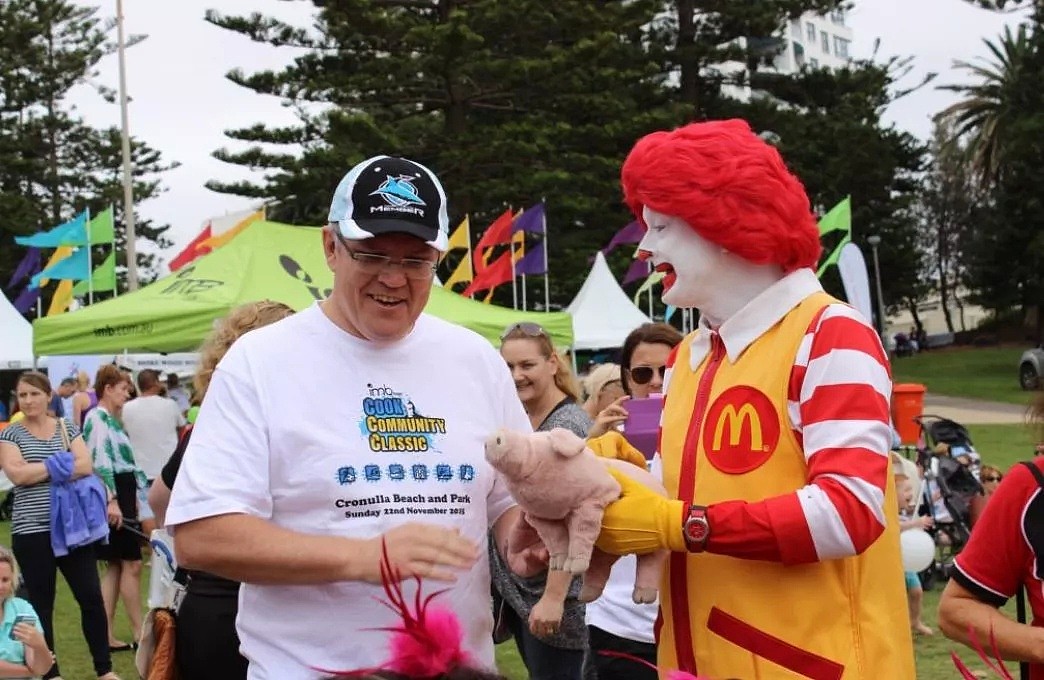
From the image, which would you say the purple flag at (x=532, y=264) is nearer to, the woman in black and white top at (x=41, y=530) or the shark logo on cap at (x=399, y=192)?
the woman in black and white top at (x=41, y=530)

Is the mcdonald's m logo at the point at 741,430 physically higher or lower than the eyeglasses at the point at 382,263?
lower

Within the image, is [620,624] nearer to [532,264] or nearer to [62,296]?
[532,264]

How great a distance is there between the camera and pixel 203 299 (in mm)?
11094

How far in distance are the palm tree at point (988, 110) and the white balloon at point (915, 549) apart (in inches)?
1686

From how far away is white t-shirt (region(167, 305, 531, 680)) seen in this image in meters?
2.29

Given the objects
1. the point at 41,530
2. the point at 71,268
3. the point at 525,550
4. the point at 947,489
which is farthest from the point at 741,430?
the point at 71,268

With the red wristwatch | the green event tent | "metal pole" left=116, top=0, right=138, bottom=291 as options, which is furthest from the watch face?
"metal pole" left=116, top=0, right=138, bottom=291

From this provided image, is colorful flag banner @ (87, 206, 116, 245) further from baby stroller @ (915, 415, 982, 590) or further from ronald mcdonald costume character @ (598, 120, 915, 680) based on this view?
ronald mcdonald costume character @ (598, 120, 915, 680)

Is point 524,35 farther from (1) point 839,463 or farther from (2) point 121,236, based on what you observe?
(1) point 839,463

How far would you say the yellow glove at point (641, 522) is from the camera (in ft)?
7.12

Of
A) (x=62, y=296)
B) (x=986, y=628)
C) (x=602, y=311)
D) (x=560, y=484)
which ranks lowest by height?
(x=986, y=628)

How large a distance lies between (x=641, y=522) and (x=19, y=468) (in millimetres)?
5689

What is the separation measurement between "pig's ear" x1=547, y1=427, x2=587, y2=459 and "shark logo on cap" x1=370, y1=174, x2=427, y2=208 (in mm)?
512

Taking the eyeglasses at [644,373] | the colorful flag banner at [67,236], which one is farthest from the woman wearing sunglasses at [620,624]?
the colorful flag banner at [67,236]
